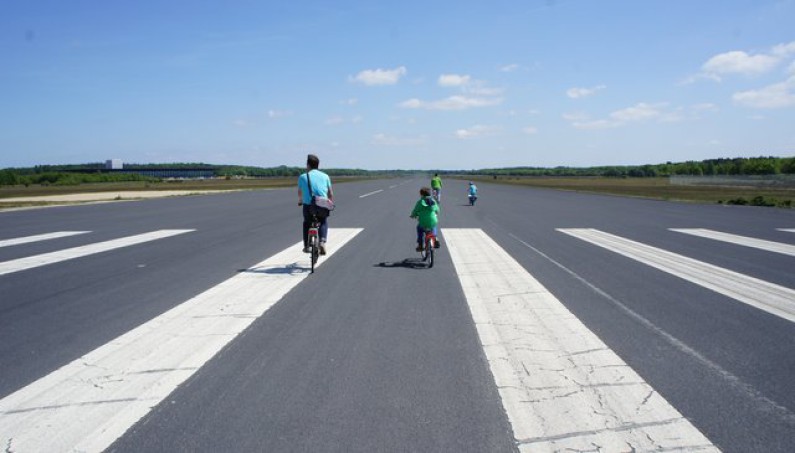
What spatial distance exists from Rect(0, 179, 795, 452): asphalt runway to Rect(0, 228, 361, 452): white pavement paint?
0.02 meters

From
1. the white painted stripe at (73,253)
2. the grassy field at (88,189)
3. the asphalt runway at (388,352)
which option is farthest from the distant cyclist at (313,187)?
the grassy field at (88,189)

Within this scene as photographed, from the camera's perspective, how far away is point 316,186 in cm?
905

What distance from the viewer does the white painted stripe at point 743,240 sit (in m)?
11.6

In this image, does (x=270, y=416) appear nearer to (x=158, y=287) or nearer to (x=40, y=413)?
(x=40, y=413)

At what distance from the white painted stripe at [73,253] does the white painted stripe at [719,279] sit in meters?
10.8

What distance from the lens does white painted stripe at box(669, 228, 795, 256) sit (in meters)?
11.6

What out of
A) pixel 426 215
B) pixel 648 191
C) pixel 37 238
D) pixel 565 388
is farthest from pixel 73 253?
pixel 648 191

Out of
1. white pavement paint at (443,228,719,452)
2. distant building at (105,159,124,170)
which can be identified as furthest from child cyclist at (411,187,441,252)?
distant building at (105,159,124,170)

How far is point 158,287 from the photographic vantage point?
7656 millimetres

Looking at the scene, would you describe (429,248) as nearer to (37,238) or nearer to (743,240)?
(743,240)

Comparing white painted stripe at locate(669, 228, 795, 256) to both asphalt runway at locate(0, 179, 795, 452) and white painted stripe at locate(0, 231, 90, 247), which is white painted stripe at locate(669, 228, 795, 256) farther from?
white painted stripe at locate(0, 231, 90, 247)

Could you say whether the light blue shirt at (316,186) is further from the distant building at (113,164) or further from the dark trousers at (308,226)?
the distant building at (113,164)

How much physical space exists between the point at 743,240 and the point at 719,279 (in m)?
6.15

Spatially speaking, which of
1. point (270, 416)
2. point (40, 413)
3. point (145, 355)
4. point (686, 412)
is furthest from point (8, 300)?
point (686, 412)
